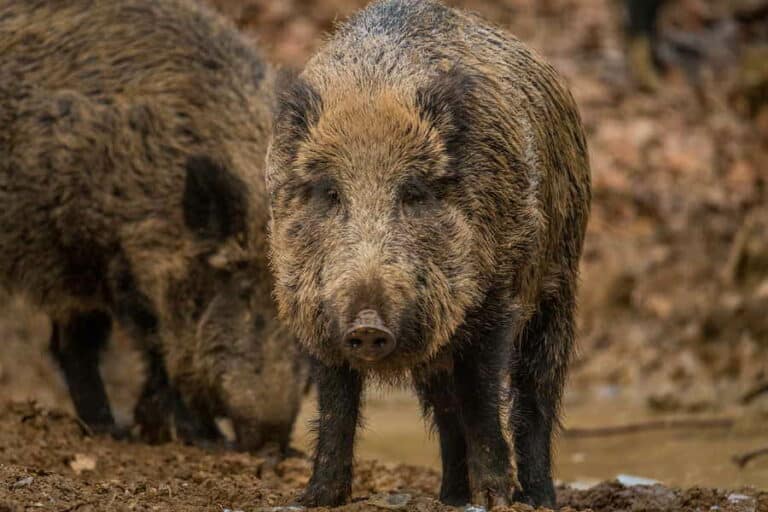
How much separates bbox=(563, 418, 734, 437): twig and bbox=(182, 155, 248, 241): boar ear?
9.88 ft

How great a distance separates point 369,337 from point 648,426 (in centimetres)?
545

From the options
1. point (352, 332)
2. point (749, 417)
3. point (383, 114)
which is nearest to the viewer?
point (352, 332)

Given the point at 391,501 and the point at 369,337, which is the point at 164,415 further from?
the point at 369,337

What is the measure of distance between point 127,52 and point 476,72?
3.36 m

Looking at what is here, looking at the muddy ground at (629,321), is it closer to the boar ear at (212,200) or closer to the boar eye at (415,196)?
the boar eye at (415,196)

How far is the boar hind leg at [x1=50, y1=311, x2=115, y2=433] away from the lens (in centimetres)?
851

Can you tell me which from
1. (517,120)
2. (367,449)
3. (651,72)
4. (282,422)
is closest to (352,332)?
(517,120)

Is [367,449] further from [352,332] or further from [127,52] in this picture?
[352,332]

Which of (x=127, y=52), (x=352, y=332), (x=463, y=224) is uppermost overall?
(x=127, y=52)

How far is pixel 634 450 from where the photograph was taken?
8.88 m

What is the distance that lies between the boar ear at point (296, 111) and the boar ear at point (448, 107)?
398mm

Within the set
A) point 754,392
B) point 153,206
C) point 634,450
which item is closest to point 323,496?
Answer: point 153,206

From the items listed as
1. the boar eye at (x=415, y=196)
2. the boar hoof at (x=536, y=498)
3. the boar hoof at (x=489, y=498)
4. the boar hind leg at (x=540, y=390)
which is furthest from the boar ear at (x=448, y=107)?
the boar hoof at (x=536, y=498)

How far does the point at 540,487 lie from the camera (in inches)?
226
